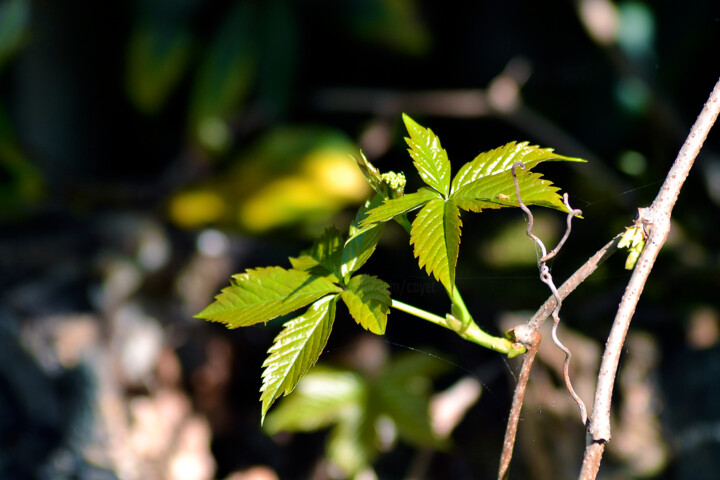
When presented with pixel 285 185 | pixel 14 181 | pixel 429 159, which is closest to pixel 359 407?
pixel 285 185

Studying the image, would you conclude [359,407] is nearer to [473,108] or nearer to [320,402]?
[320,402]

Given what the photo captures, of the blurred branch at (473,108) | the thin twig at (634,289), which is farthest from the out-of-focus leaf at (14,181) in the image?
the thin twig at (634,289)

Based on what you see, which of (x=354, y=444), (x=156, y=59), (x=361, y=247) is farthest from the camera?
(x=156, y=59)

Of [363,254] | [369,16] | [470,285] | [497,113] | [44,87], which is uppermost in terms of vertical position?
[363,254]

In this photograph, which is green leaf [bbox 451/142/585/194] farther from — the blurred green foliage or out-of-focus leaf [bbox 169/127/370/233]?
out-of-focus leaf [bbox 169/127/370/233]

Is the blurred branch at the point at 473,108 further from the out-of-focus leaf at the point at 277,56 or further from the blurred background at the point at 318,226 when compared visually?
the out-of-focus leaf at the point at 277,56

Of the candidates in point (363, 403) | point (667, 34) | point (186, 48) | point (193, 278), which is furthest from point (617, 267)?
point (186, 48)

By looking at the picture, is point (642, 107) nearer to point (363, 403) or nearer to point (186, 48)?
point (363, 403)
